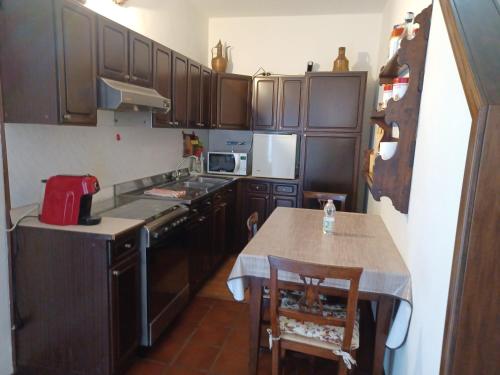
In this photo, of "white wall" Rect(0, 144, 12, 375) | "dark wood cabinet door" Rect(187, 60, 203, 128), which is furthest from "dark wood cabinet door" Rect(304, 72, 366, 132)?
"white wall" Rect(0, 144, 12, 375)

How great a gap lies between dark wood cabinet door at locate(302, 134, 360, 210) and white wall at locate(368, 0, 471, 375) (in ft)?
7.05

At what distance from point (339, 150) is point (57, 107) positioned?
291 centimetres

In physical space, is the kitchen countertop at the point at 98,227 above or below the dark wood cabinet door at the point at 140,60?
below

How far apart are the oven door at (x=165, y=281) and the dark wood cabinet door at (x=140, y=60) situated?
44.3 inches

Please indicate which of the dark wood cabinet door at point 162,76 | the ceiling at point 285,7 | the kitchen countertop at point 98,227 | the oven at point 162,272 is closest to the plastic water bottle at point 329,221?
the oven at point 162,272

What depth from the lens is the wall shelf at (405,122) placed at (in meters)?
1.59

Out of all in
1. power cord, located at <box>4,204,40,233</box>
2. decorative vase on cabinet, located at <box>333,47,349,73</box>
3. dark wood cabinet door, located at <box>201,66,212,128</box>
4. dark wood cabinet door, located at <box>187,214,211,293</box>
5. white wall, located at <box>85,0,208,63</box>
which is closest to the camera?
power cord, located at <box>4,204,40,233</box>

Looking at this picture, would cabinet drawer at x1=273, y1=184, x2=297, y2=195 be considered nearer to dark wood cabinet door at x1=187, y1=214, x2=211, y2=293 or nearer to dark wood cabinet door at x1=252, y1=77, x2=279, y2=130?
dark wood cabinet door at x1=252, y1=77, x2=279, y2=130

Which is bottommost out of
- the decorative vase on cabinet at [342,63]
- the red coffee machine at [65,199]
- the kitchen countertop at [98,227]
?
the kitchen countertop at [98,227]

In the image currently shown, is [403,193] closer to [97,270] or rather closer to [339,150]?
[97,270]

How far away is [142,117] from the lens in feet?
8.83

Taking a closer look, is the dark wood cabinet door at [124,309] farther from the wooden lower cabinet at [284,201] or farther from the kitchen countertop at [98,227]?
the wooden lower cabinet at [284,201]

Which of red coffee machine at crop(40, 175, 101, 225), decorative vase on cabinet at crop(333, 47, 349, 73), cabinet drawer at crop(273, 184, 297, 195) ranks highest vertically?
decorative vase on cabinet at crop(333, 47, 349, 73)

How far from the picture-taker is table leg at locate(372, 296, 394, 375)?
1.61 meters
